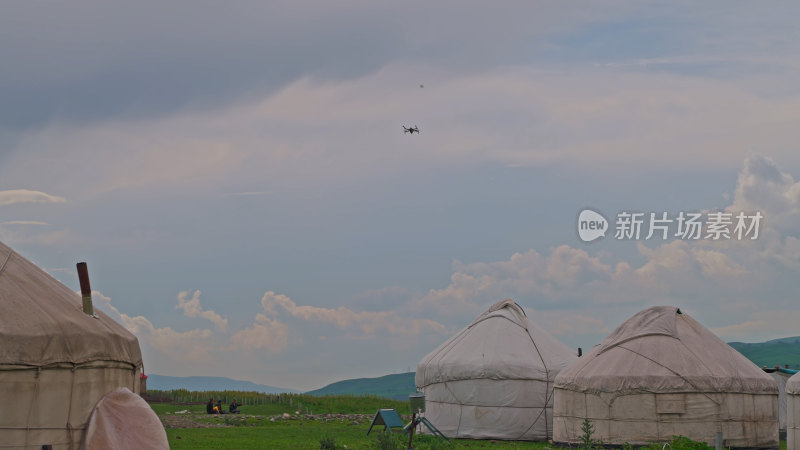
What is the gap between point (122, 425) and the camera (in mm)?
10922

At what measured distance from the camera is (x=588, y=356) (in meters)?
20.0

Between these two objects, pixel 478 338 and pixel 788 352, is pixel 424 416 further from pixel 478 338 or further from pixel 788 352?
pixel 788 352

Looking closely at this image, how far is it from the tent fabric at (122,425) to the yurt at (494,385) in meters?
11.8

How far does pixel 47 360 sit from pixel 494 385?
44.2ft

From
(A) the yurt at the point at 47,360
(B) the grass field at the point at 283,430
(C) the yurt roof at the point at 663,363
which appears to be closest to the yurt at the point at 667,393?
(C) the yurt roof at the point at 663,363

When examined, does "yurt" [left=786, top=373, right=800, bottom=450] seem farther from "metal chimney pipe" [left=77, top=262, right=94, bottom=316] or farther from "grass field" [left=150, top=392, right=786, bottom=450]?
"metal chimney pipe" [left=77, top=262, right=94, bottom=316]

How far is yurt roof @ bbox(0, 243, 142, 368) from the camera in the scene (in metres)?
10.0

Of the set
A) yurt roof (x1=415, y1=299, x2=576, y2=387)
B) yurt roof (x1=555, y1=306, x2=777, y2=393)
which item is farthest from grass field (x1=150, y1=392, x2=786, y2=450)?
yurt roof (x1=415, y1=299, x2=576, y2=387)

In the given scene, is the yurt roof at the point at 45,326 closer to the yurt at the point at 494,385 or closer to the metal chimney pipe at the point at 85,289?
the metal chimney pipe at the point at 85,289

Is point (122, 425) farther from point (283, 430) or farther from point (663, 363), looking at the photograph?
point (283, 430)

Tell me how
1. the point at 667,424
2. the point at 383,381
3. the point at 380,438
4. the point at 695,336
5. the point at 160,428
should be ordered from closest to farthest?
1. the point at 160,428
2. the point at 380,438
3. the point at 667,424
4. the point at 695,336
5. the point at 383,381

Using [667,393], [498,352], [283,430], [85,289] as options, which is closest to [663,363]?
[667,393]

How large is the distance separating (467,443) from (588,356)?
3.20 m

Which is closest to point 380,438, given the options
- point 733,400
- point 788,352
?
point 733,400
